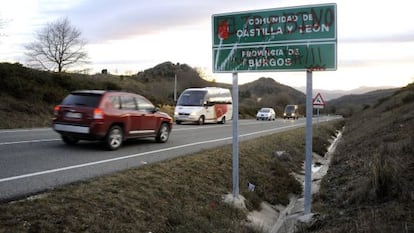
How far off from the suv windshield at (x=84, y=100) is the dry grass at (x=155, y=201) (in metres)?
3.00

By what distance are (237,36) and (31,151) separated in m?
6.34

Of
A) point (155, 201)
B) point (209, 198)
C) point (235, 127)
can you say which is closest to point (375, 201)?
point (235, 127)

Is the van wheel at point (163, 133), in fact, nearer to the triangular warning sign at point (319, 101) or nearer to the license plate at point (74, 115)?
the license plate at point (74, 115)

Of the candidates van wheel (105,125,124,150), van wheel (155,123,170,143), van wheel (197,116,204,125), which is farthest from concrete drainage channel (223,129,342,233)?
van wheel (197,116,204,125)

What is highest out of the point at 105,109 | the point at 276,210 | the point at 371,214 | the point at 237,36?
the point at 237,36

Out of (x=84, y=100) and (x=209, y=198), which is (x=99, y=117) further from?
(x=209, y=198)

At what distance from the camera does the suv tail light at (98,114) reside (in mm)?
11398

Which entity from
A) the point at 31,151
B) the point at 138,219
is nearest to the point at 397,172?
the point at 138,219

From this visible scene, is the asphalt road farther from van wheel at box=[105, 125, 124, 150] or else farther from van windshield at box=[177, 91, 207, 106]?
van windshield at box=[177, 91, 207, 106]

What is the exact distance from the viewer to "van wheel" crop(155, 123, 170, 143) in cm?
1448

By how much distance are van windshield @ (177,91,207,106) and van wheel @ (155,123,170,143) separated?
1438 cm

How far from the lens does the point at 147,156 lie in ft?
36.9

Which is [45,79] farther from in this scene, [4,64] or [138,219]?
[138,219]

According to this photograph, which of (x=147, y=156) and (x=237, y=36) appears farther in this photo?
(x=147, y=156)
